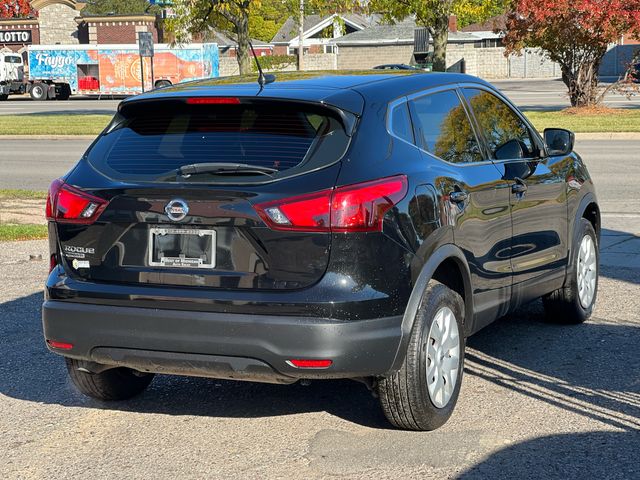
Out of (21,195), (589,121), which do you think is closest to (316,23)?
(589,121)

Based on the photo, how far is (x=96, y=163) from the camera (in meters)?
5.16

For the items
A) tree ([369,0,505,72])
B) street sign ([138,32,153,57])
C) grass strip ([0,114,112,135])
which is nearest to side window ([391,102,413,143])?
tree ([369,0,505,72])

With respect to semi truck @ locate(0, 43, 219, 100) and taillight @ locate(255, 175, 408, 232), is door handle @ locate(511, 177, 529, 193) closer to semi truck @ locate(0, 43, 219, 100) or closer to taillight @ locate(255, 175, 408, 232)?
taillight @ locate(255, 175, 408, 232)

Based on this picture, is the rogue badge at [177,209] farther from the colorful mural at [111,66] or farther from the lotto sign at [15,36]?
the lotto sign at [15,36]

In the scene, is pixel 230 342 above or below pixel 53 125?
above

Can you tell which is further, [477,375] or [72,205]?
[477,375]

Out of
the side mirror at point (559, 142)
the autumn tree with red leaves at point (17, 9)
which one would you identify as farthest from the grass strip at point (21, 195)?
the autumn tree with red leaves at point (17, 9)

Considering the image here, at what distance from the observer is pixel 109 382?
5621mm

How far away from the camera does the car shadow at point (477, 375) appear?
557cm

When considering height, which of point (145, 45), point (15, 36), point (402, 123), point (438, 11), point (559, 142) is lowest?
point (559, 142)

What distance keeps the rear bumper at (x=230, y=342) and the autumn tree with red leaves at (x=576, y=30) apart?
27.1 m

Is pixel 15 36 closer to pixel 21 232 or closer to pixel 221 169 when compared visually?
pixel 21 232

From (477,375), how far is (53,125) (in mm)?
25997

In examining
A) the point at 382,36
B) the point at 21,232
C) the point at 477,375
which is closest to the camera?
the point at 477,375
